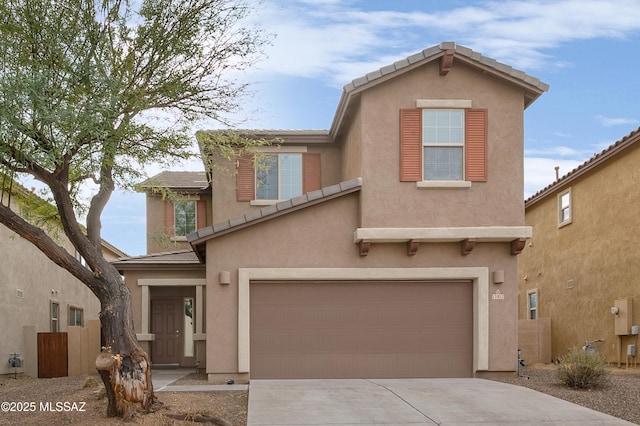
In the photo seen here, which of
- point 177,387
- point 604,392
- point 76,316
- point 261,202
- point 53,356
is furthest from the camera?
point 76,316

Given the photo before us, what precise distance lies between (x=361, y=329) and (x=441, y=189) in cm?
357

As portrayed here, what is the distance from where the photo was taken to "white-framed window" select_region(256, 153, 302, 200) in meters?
19.7

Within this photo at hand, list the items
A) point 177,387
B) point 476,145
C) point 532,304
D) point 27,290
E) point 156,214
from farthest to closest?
point 532,304
point 156,214
point 27,290
point 476,145
point 177,387

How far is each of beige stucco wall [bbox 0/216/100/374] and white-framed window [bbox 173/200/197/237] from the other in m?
3.80

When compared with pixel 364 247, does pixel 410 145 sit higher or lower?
higher

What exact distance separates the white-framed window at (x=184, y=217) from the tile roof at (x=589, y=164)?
11815mm

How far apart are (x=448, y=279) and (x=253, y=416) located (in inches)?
260

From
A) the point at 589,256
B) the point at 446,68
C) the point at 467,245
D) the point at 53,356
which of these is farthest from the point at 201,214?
the point at 589,256

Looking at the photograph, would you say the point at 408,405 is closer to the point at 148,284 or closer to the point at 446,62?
the point at 446,62

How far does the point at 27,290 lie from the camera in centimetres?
2248

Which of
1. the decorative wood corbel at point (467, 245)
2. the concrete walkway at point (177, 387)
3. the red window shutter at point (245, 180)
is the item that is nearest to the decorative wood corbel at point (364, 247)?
the decorative wood corbel at point (467, 245)

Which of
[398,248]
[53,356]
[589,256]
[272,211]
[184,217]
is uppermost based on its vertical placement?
[184,217]

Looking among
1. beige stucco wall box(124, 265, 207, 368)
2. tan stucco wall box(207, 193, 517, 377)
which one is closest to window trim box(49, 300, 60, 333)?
beige stucco wall box(124, 265, 207, 368)

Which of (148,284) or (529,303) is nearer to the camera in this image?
(148,284)
